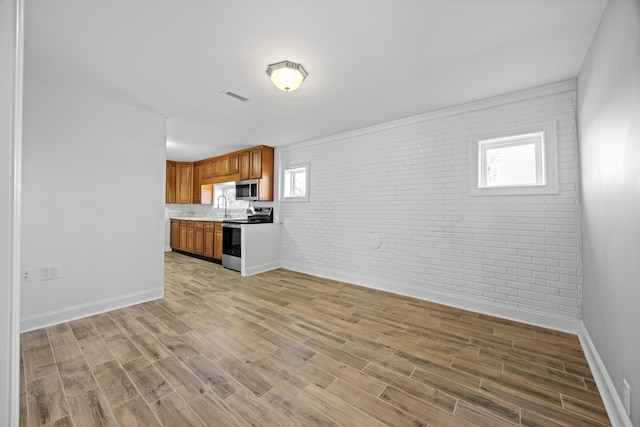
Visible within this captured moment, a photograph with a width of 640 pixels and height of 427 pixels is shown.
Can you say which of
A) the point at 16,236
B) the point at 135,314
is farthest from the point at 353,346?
the point at 135,314

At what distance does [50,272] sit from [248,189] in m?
3.25

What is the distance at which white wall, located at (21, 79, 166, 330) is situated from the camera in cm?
252

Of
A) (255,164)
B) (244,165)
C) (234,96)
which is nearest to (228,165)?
(244,165)

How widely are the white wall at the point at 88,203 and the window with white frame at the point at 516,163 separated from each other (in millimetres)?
3969

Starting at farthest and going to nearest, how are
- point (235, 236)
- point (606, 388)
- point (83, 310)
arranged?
point (235, 236) < point (83, 310) < point (606, 388)

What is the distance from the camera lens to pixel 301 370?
1926mm

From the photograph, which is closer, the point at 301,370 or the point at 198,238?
the point at 301,370

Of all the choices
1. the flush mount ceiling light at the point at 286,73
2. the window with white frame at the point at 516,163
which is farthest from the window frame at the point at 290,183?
the window with white frame at the point at 516,163

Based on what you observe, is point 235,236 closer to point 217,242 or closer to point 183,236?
point 217,242

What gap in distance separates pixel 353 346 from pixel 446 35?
8.39 feet

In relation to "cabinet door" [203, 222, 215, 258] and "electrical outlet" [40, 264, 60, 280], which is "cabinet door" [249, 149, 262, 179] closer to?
"cabinet door" [203, 222, 215, 258]

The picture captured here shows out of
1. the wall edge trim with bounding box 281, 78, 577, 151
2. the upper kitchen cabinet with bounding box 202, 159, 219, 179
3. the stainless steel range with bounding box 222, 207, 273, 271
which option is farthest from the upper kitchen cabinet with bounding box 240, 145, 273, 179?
the wall edge trim with bounding box 281, 78, 577, 151

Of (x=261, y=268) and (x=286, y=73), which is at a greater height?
(x=286, y=73)

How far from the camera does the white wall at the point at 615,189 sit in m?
1.26
